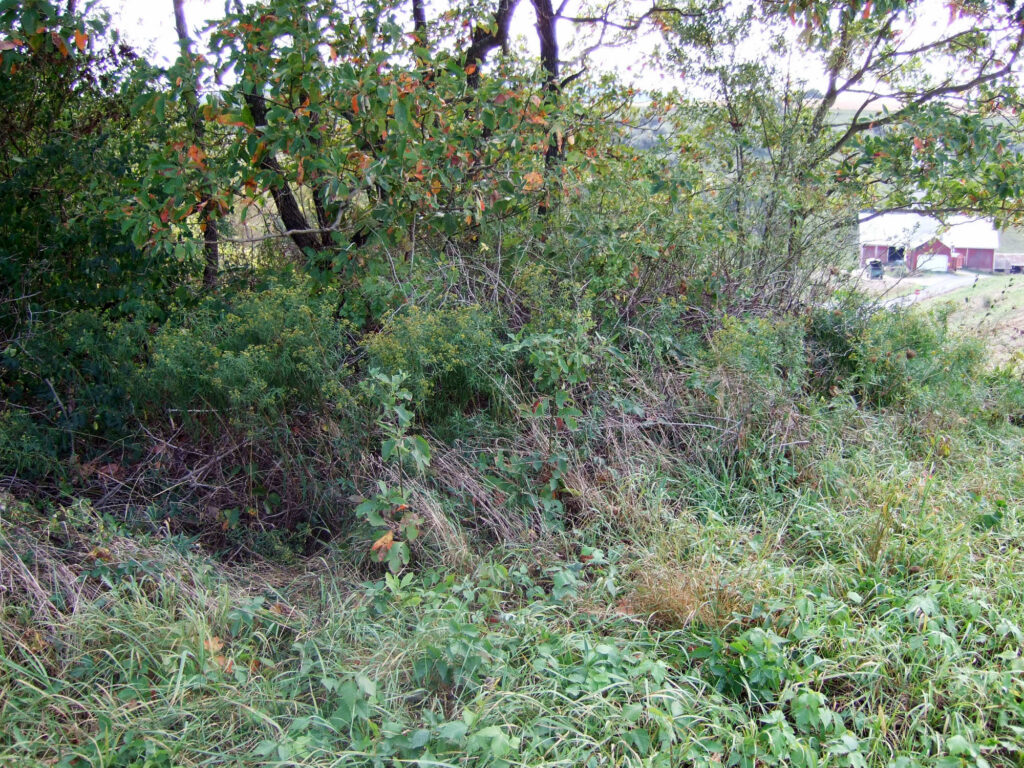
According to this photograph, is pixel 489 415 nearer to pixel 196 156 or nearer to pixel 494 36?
pixel 196 156

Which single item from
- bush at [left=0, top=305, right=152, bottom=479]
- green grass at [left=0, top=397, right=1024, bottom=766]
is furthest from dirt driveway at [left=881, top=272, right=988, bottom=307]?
bush at [left=0, top=305, right=152, bottom=479]

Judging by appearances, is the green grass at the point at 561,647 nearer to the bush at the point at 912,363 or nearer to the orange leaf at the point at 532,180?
the bush at the point at 912,363

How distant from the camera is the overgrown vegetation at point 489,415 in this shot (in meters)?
2.41

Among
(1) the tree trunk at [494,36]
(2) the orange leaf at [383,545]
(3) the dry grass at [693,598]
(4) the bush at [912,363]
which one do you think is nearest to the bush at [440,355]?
(2) the orange leaf at [383,545]

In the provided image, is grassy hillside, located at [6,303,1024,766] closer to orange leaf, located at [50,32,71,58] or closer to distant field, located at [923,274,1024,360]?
distant field, located at [923,274,1024,360]

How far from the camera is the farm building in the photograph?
577 centimetres

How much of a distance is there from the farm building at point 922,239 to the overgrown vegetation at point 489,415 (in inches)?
10.3

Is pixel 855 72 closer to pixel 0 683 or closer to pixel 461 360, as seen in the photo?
pixel 461 360

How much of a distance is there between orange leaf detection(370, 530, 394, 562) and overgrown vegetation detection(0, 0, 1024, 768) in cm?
1

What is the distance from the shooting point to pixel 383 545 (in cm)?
309

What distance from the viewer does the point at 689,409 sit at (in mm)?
4195

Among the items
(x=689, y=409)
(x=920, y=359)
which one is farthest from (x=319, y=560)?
(x=920, y=359)

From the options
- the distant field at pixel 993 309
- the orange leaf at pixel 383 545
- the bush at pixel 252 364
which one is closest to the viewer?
the orange leaf at pixel 383 545

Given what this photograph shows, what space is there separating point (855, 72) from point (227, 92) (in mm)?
5073
